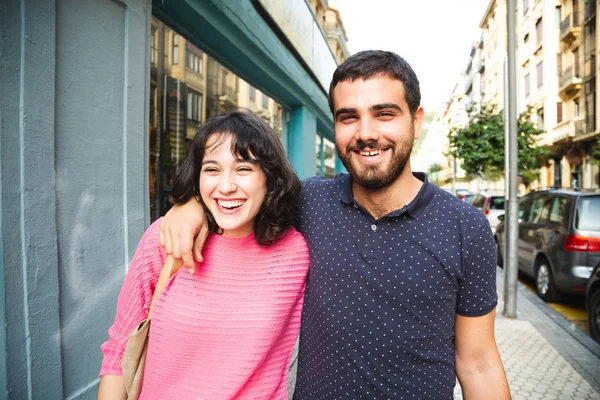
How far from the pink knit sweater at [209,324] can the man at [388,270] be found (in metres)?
0.12

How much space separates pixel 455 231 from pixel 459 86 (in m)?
74.1

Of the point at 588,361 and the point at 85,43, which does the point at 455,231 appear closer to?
the point at 85,43

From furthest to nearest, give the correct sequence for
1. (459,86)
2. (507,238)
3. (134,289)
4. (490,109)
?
(459,86), (490,109), (507,238), (134,289)

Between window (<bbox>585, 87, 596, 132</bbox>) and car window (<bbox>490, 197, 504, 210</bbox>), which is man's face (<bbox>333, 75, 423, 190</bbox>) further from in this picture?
window (<bbox>585, 87, 596, 132</bbox>)

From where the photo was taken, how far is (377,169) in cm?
170

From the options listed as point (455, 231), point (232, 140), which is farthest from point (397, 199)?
point (232, 140)

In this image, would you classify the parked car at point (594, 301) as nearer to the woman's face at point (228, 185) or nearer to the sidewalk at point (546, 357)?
the sidewalk at point (546, 357)

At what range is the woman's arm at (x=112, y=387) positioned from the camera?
1.51 meters

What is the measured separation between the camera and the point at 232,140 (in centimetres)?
165

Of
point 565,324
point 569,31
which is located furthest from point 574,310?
point 569,31

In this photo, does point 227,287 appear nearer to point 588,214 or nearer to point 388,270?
point 388,270

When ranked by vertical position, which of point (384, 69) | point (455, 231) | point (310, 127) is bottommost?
point (455, 231)

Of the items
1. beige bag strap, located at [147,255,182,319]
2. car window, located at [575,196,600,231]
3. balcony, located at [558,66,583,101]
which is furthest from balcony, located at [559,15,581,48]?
beige bag strap, located at [147,255,182,319]

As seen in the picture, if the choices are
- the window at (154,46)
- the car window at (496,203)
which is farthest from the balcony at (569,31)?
the window at (154,46)
